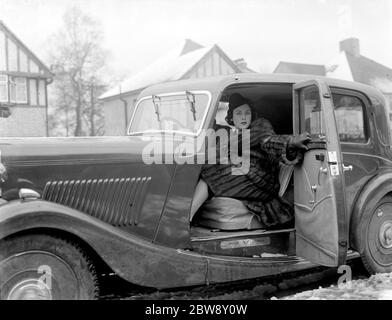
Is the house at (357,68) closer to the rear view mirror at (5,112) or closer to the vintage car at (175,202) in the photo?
the vintage car at (175,202)

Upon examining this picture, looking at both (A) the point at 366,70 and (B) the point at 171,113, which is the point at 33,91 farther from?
(B) the point at 171,113

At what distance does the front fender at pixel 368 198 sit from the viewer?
4.04 meters

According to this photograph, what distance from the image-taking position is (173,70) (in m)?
16.5

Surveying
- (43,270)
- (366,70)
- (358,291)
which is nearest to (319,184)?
(358,291)

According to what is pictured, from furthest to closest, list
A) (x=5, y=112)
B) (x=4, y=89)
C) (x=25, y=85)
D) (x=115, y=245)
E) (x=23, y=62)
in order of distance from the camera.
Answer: (x=25, y=85) < (x=23, y=62) < (x=4, y=89) < (x=5, y=112) < (x=115, y=245)

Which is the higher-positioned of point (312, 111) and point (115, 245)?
point (312, 111)

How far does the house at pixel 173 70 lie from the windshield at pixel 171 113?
37.1 feet

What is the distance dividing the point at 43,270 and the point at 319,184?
7.29 feet

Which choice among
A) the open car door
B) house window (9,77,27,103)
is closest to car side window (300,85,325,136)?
the open car door

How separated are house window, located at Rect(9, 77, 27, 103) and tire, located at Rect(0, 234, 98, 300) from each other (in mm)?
13375

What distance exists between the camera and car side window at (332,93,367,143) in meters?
A: 4.27

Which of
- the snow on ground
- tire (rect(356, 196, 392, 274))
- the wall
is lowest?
the snow on ground

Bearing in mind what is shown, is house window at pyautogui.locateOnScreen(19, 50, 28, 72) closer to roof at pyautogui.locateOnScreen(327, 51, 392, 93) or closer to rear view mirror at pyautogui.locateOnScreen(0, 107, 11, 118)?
rear view mirror at pyautogui.locateOnScreen(0, 107, 11, 118)
